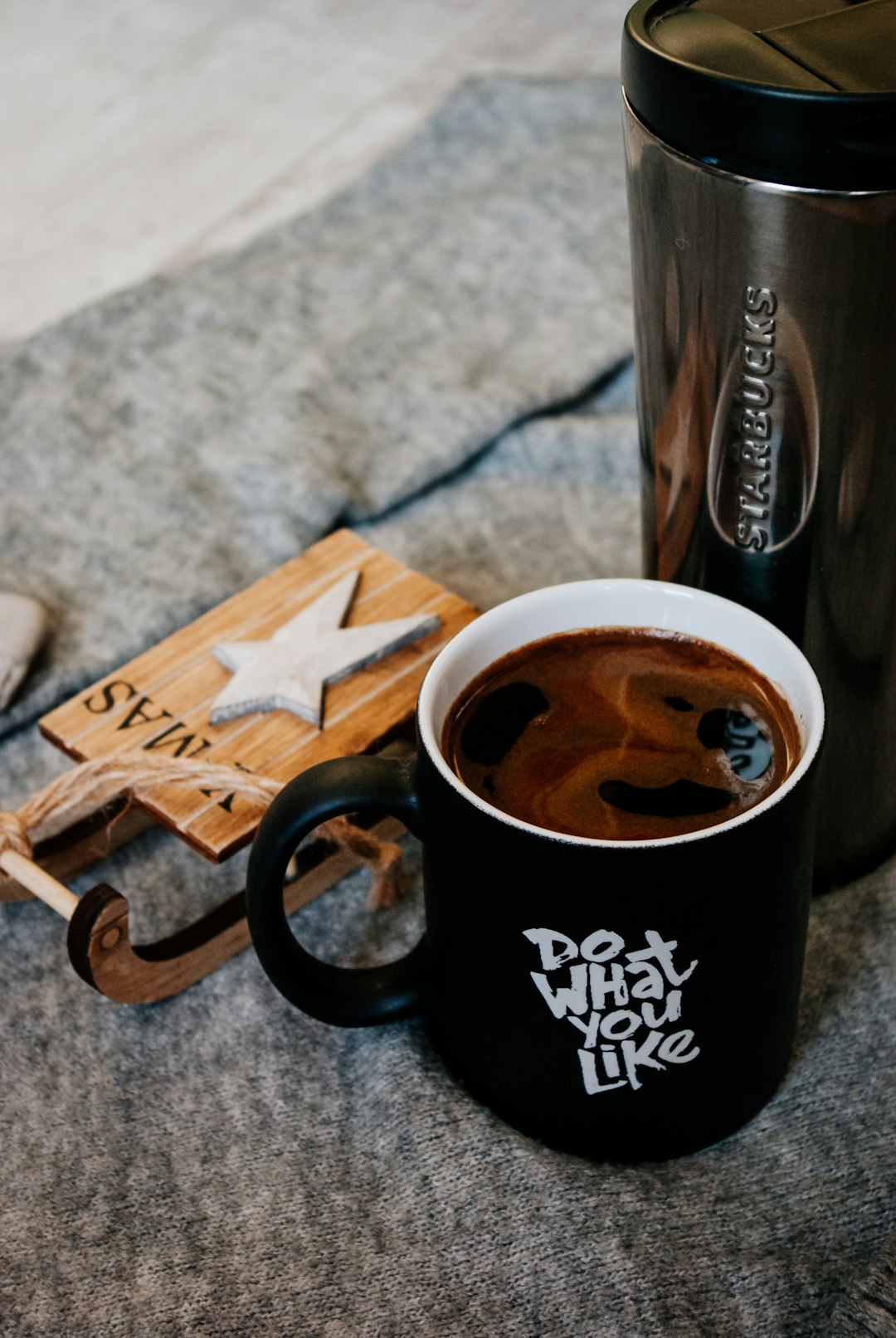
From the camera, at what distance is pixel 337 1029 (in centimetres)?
34

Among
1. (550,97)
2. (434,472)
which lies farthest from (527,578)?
(550,97)

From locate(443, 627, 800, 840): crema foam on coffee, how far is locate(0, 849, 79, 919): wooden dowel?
11 cm

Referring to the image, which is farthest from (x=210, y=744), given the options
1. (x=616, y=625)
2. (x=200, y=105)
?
(x=200, y=105)

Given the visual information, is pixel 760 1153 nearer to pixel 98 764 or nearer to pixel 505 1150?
pixel 505 1150

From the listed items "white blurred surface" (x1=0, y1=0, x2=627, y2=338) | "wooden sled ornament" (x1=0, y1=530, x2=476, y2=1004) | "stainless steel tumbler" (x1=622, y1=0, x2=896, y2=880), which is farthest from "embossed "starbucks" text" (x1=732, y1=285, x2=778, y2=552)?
"white blurred surface" (x1=0, y1=0, x2=627, y2=338)

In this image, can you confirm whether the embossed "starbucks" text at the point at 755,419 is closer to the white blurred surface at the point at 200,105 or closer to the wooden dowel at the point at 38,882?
the wooden dowel at the point at 38,882

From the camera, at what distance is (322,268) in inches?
23.7

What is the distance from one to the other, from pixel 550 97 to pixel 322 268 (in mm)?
199

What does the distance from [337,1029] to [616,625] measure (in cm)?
Answer: 12

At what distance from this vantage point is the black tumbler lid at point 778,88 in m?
0.23

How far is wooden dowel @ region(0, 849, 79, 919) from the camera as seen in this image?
1.08 feet

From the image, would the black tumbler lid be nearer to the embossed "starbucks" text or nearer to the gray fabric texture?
the embossed "starbucks" text

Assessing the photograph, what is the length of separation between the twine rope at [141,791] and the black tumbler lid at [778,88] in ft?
0.57

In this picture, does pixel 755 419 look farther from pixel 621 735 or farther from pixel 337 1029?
pixel 337 1029
